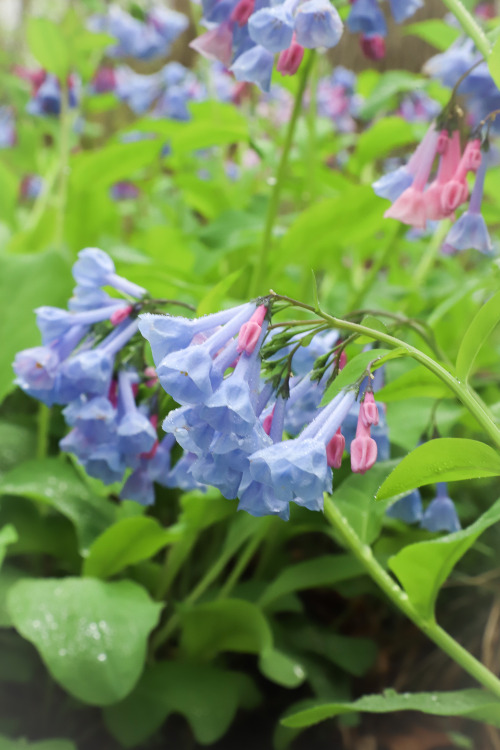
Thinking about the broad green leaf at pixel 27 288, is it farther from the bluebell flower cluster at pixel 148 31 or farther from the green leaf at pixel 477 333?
the bluebell flower cluster at pixel 148 31

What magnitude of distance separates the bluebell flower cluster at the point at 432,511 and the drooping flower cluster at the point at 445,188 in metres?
0.29

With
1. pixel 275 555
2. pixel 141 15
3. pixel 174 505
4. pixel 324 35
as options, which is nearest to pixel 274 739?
pixel 275 555

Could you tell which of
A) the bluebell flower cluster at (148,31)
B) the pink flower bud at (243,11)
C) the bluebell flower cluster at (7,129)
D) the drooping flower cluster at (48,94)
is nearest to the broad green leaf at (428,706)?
the pink flower bud at (243,11)

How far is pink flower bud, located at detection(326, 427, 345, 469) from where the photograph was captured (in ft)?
1.73

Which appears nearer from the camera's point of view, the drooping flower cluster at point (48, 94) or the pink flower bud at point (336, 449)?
the pink flower bud at point (336, 449)

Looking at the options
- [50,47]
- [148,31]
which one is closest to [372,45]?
[50,47]

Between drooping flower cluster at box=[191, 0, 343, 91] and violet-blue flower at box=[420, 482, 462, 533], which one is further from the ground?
drooping flower cluster at box=[191, 0, 343, 91]

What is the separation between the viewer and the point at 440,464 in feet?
1.73

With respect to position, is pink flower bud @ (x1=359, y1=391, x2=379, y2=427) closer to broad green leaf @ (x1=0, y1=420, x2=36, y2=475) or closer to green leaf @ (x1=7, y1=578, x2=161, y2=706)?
green leaf @ (x1=7, y1=578, x2=161, y2=706)

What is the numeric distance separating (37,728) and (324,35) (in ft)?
3.19

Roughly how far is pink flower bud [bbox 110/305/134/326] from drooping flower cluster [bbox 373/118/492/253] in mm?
295

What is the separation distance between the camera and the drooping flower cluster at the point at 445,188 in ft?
2.17

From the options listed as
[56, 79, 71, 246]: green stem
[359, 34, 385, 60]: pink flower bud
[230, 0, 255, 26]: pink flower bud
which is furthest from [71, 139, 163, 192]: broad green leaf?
[230, 0, 255, 26]: pink flower bud

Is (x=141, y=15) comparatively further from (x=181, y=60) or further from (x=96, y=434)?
(x=181, y=60)
